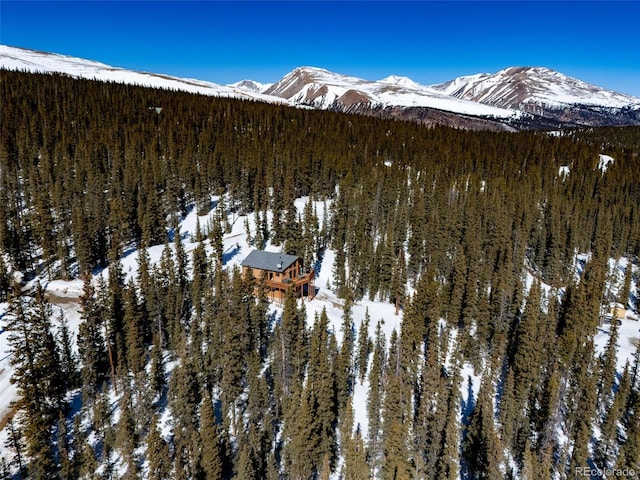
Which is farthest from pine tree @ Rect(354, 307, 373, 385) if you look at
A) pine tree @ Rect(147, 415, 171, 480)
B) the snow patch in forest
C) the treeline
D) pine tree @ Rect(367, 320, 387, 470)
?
the snow patch in forest

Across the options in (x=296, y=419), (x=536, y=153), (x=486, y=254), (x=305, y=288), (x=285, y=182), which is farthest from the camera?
(x=536, y=153)

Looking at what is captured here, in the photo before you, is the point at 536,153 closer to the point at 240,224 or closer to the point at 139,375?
the point at 240,224

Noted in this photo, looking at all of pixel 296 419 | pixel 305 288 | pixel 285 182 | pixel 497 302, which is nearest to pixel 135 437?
pixel 296 419

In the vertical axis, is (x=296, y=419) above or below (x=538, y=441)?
above

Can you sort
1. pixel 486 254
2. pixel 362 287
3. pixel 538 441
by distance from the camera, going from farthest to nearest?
pixel 486 254
pixel 362 287
pixel 538 441

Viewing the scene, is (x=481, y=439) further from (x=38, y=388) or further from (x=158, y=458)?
(x=38, y=388)

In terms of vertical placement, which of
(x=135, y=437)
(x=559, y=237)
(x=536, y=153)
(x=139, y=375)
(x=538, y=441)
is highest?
(x=536, y=153)
